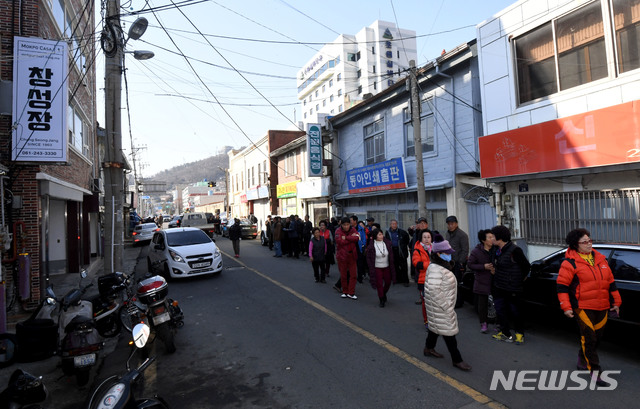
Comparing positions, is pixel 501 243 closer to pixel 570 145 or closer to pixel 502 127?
pixel 570 145

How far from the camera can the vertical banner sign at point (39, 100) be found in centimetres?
724

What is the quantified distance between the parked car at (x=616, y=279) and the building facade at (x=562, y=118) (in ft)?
8.48

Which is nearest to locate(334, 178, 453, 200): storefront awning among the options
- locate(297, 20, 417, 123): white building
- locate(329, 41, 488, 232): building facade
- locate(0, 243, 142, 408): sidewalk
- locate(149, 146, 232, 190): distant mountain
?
locate(329, 41, 488, 232): building facade

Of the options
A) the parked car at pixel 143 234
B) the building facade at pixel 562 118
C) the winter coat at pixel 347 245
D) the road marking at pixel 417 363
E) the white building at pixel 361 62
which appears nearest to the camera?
the road marking at pixel 417 363

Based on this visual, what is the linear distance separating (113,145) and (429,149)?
978 centimetres

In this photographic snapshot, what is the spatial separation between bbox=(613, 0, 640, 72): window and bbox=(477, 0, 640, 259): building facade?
2 centimetres

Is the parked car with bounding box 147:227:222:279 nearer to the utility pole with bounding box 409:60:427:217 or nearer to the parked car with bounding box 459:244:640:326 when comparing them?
the utility pole with bounding box 409:60:427:217

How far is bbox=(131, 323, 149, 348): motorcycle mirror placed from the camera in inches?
118

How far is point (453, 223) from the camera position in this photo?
7449mm

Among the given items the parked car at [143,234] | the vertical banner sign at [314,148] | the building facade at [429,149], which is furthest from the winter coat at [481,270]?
the parked car at [143,234]

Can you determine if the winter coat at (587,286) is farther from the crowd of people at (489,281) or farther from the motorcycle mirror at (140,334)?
the motorcycle mirror at (140,334)

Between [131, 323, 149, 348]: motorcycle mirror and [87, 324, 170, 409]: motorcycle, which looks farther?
[131, 323, 149, 348]: motorcycle mirror

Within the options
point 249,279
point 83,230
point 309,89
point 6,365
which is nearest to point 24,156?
point 6,365

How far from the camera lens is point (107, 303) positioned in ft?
19.5
